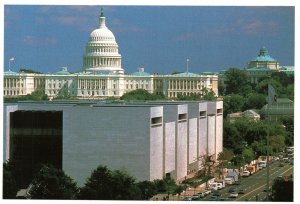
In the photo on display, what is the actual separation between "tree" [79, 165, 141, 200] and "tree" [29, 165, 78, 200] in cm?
28

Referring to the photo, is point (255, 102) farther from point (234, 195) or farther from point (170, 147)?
point (234, 195)

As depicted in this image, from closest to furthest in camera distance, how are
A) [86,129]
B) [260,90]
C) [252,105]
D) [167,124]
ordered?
[86,129]
[167,124]
[252,105]
[260,90]

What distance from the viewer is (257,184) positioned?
68.6 ft

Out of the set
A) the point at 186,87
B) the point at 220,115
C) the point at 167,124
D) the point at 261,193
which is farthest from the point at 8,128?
the point at 186,87

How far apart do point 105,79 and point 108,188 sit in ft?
146

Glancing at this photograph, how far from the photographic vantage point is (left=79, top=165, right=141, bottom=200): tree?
54.9 ft

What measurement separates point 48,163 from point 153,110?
2.52 metres

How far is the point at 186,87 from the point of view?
199 feet

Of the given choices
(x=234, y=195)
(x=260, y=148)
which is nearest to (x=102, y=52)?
(x=260, y=148)

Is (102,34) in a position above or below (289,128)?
above

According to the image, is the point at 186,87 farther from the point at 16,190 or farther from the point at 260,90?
the point at 16,190

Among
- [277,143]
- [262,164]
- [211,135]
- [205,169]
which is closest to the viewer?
[205,169]

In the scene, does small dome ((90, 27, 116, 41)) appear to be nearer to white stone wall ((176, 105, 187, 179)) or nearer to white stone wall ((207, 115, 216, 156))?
white stone wall ((207, 115, 216, 156))

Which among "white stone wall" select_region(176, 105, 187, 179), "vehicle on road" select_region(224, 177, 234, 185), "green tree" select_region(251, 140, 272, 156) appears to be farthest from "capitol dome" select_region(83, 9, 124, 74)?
"vehicle on road" select_region(224, 177, 234, 185)
